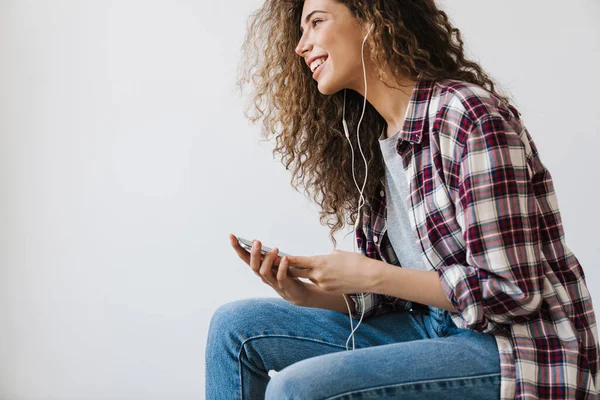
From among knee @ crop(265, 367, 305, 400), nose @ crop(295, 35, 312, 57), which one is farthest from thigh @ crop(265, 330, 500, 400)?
nose @ crop(295, 35, 312, 57)

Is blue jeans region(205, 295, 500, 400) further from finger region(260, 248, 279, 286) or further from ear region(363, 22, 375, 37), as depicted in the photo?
ear region(363, 22, 375, 37)

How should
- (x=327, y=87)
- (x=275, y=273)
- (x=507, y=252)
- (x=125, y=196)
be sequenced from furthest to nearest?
(x=125, y=196)
(x=327, y=87)
(x=275, y=273)
(x=507, y=252)

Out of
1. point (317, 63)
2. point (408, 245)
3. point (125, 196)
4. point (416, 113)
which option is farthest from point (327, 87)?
point (125, 196)

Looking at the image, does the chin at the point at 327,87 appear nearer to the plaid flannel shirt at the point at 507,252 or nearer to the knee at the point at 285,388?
the plaid flannel shirt at the point at 507,252

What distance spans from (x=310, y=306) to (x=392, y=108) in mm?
420

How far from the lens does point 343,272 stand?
3.70ft

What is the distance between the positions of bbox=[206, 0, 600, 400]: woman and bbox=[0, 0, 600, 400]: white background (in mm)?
537

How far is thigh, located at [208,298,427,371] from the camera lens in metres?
1.32

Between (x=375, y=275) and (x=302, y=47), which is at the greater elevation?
(x=302, y=47)

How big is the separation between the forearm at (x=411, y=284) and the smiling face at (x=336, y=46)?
0.43m

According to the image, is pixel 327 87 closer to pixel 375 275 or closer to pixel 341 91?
pixel 341 91

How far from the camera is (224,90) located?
2111mm

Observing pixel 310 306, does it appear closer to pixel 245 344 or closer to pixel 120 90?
pixel 245 344

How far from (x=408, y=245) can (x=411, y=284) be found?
0.25m
